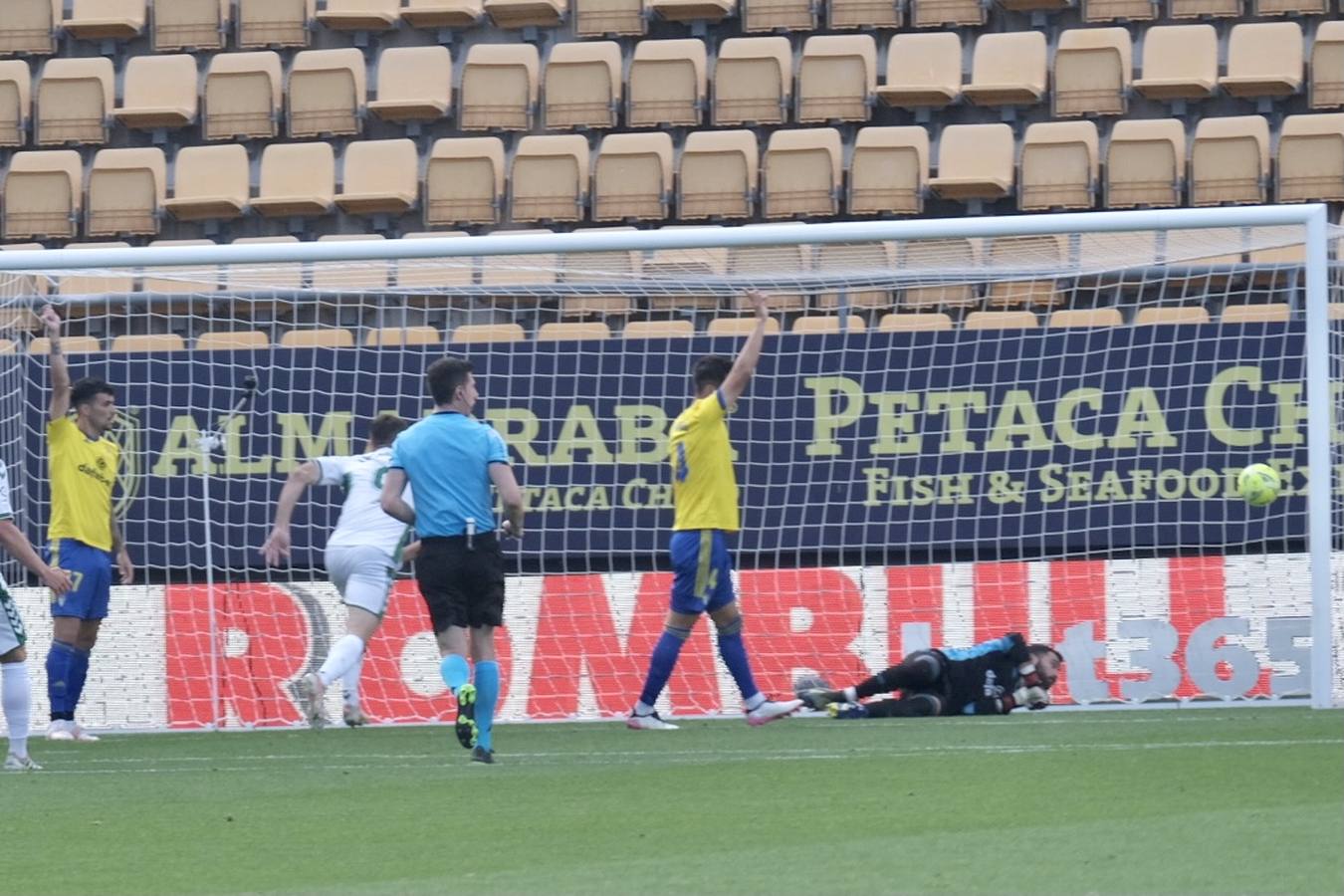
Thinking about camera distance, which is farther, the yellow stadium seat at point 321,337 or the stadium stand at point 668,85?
the stadium stand at point 668,85

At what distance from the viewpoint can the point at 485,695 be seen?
323 inches

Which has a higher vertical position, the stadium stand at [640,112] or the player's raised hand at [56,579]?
the stadium stand at [640,112]

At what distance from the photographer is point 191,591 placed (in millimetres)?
11820

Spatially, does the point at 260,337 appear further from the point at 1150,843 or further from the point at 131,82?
the point at 1150,843

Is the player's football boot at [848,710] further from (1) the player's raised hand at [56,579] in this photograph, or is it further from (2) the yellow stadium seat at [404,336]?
(1) the player's raised hand at [56,579]

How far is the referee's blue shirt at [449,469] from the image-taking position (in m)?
8.33

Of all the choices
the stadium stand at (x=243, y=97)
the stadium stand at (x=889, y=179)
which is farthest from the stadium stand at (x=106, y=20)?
the stadium stand at (x=889, y=179)

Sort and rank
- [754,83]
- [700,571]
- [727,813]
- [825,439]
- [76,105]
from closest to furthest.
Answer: [727,813], [700,571], [825,439], [754,83], [76,105]

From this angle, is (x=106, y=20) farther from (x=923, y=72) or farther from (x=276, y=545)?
(x=276, y=545)

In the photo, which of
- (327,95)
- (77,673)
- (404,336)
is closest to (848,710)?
(404,336)

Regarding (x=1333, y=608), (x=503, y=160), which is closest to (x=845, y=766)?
(x=1333, y=608)

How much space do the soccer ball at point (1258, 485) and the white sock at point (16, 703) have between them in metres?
6.00

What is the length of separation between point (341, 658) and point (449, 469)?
2.21 m

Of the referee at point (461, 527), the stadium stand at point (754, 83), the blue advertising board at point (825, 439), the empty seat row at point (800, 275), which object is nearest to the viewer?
the referee at point (461, 527)
